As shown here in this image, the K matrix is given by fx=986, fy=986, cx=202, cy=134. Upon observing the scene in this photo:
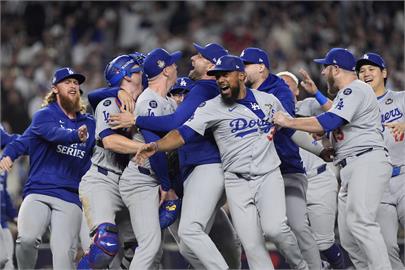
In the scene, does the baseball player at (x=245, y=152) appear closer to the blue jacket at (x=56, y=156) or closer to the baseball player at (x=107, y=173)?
the baseball player at (x=107, y=173)

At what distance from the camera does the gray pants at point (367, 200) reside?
8.33 metres

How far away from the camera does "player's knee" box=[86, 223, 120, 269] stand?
333 inches

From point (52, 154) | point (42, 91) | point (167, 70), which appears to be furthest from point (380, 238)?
point (42, 91)

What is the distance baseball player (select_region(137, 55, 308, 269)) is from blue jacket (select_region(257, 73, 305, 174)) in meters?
0.45

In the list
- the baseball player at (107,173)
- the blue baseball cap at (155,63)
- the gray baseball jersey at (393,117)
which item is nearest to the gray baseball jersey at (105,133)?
the baseball player at (107,173)

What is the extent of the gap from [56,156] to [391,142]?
3.15 m

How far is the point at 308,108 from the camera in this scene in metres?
9.75

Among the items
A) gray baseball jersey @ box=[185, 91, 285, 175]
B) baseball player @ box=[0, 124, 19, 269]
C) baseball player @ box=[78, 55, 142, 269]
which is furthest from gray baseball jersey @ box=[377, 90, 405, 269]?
baseball player @ box=[0, 124, 19, 269]

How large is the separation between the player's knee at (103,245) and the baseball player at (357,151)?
5.63 feet

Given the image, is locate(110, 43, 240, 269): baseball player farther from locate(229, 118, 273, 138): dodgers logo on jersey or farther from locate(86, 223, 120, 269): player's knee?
locate(86, 223, 120, 269): player's knee

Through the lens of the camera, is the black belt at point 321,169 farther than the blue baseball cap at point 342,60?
Yes

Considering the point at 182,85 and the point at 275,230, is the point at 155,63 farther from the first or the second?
the point at 275,230

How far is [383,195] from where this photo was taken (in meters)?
9.11

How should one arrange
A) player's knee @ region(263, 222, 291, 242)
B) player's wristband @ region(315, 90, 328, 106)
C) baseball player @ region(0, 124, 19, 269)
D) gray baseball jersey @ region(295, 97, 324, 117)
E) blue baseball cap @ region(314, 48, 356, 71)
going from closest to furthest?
player's knee @ region(263, 222, 291, 242) → blue baseball cap @ region(314, 48, 356, 71) → player's wristband @ region(315, 90, 328, 106) → gray baseball jersey @ region(295, 97, 324, 117) → baseball player @ region(0, 124, 19, 269)
